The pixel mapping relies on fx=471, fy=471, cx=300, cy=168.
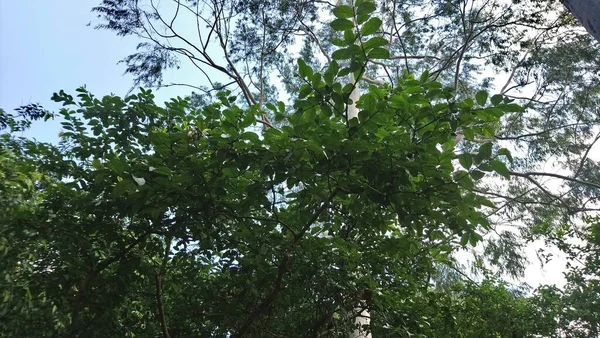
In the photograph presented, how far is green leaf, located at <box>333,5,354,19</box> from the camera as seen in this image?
135cm

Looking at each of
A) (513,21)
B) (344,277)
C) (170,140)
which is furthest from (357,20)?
(513,21)

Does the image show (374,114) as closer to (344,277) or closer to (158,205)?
(158,205)

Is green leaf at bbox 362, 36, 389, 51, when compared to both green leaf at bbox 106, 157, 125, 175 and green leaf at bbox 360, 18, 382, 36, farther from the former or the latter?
green leaf at bbox 106, 157, 125, 175

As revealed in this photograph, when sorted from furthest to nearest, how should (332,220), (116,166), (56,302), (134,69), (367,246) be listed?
(134,69)
(367,246)
(332,220)
(56,302)
(116,166)

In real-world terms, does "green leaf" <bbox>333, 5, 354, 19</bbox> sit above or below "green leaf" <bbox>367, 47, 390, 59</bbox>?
above

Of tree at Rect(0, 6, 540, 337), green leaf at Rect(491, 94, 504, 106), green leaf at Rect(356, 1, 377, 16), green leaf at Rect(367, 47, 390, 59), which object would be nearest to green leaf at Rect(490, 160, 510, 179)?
tree at Rect(0, 6, 540, 337)

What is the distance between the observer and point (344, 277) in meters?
2.24

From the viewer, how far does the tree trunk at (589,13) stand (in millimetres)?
1621

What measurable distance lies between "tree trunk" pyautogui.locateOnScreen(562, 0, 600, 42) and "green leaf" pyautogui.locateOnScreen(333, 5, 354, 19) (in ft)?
2.97

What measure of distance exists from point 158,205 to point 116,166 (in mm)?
230

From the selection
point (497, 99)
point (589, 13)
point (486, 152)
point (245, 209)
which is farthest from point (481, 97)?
point (245, 209)

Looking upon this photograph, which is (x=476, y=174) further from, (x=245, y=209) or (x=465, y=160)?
(x=245, y=209)

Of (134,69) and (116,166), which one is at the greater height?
(134,69)

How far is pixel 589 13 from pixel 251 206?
1.43m
